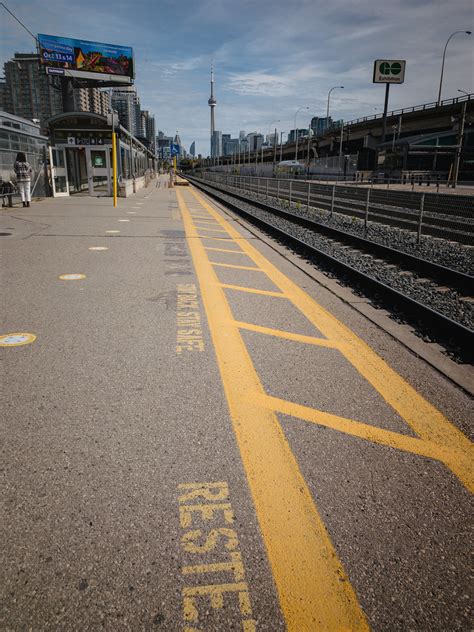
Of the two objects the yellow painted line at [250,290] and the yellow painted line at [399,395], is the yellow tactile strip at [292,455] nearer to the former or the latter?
the yellow painted line at [399,395]

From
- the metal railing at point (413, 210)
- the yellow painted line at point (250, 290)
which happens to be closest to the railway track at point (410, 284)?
the yellow painted line at point (250, 290)

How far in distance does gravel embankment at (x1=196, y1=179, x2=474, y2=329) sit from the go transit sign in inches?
2975

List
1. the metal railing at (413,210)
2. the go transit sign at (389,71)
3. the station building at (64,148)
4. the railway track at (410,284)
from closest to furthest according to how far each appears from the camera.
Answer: the railway track at (410,284) < the metal railing at (413,210) < the station building at (64,148) < the go transit sign at (389,71)

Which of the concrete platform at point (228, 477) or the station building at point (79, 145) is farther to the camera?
the station building at point (79, 145)

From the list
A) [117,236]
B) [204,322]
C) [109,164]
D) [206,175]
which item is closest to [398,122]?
[206,175]

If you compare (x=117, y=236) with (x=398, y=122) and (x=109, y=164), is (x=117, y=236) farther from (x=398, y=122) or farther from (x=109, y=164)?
(x=398, y=122)

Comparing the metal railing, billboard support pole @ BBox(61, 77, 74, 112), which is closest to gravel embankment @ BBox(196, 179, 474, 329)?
the metal railing

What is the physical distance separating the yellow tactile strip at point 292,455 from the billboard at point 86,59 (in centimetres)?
4264

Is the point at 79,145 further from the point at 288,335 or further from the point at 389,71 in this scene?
the point at 389,71

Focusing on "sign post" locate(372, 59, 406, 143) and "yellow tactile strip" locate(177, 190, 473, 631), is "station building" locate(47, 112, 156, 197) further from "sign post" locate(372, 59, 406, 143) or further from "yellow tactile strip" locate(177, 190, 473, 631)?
"sign post" locate(372, 59, 406, 143)

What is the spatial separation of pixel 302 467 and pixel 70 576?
1298mm

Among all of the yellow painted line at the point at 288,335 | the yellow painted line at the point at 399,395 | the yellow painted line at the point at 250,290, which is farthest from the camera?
the yellow painted line at the point at 250,290

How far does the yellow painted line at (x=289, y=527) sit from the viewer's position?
5.60 ft

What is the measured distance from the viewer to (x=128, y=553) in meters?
1.90
